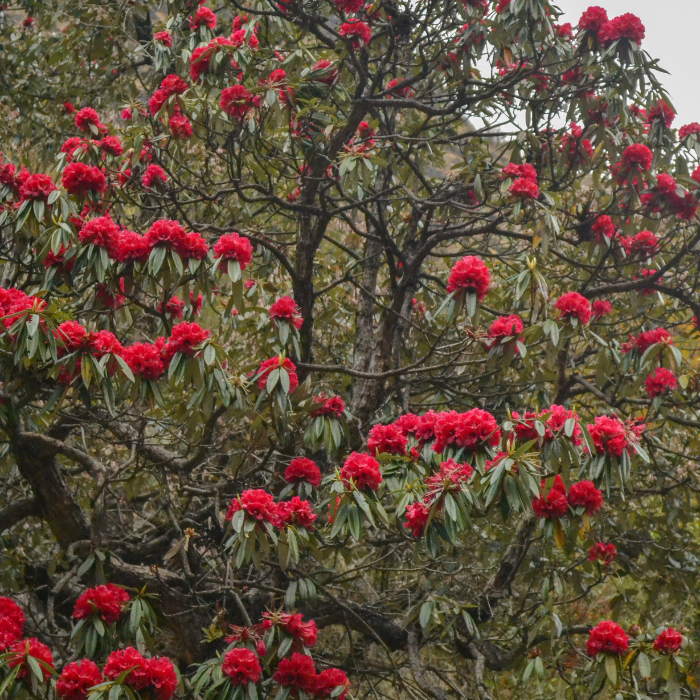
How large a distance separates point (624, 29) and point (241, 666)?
288 cm

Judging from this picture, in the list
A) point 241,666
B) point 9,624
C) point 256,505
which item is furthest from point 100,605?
point 256,505

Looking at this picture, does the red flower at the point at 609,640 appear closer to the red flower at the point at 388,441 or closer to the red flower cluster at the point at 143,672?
the red flower at the point at 388,441

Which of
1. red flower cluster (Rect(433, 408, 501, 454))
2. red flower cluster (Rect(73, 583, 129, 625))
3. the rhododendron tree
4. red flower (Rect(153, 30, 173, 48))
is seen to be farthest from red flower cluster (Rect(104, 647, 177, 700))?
red flower (Rect(153, 30, 173, 48))

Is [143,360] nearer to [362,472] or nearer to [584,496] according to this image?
[362,472]

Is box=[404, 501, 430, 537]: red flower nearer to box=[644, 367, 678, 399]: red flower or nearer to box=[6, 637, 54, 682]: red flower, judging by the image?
box=[6, 637, 54, 682]: red flower

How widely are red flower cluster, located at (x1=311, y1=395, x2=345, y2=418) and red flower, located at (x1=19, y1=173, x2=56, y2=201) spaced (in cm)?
124

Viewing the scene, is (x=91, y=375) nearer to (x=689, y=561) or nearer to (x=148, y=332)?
(x=148, y=332)

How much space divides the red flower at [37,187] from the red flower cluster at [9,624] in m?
1.41

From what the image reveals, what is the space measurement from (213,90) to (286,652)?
7.98 feet

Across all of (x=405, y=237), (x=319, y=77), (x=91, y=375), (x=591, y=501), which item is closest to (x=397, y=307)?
(x=405, y=237)

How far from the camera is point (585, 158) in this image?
13.1 feet

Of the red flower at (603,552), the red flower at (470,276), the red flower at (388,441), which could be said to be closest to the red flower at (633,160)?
the red flower at (470,276)

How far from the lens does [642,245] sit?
4027mm

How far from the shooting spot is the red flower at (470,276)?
278 cm
